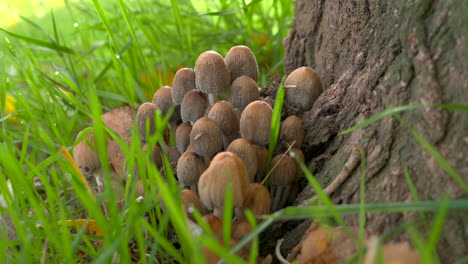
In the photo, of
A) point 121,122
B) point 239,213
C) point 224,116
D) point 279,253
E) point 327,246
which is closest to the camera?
point 327,246

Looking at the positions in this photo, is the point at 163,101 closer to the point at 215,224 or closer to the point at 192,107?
the point at 192,107

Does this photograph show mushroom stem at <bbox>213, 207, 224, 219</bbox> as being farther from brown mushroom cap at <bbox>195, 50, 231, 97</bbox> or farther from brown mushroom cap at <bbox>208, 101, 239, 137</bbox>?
brown mushroom cap at <bbox>195, 50, 231, 97</bbox>

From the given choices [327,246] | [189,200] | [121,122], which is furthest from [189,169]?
[121,122]

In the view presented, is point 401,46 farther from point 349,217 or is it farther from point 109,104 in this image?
point 109,104

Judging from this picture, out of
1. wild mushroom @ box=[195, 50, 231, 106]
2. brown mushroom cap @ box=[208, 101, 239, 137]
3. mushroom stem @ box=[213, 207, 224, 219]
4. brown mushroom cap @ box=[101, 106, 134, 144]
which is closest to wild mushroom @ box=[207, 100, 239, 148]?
brown mushroom cap @ box=[208, 101, 239, 137]

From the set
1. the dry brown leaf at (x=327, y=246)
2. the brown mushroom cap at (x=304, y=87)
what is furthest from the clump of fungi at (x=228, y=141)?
the dry brown leaf at (x=327, y=246)

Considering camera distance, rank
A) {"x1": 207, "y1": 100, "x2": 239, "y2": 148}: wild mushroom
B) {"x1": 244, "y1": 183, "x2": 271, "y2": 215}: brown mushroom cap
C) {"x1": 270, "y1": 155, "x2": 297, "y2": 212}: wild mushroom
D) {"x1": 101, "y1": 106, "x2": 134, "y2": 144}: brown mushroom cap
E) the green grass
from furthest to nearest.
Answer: {"x1": 101, "y1": 106, "x2": 134, "y2": 144}: brown mushroom cap < {"x1": 207, "y1": 100, "x2": 239, "y2": 148}: wild mushroom < {"x1": 270, "y1": 155, "x2": 297, "y2": 212}: wild mushroom < {"x1": 244, "y1": 183, "x2": 271, "y2": 215}: brown mushroom cap < the green grass

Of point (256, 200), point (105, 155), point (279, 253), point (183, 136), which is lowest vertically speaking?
point (279, 253)
